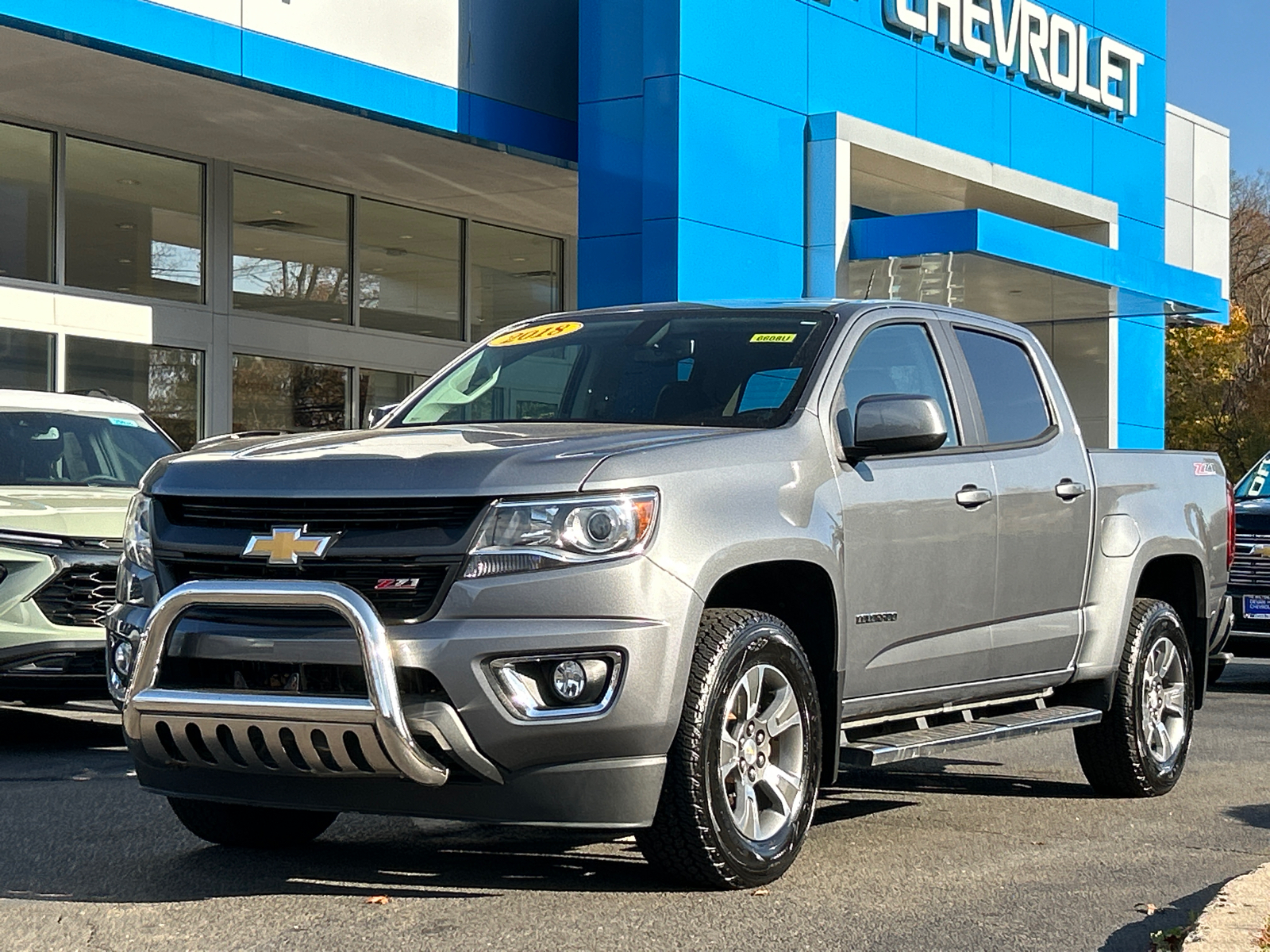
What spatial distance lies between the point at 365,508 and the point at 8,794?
336cm

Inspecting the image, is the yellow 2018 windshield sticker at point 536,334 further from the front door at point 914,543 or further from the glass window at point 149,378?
the glass window at point 149,378

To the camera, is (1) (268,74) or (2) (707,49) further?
(2) (707,49)

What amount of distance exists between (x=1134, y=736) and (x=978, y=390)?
5.54 feet

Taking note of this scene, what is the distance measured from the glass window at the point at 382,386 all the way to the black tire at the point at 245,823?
17.2m

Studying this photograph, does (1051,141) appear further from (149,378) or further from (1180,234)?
(149,378)

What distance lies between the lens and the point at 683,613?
Answer: 5395 mm

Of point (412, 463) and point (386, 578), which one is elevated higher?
point (412, 463)

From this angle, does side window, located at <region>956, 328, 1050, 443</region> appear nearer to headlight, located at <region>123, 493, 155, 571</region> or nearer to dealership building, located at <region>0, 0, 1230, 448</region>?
headlight, located at <region>123, 493, 155, 571</region>

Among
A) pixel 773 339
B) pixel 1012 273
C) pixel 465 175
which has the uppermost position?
pixel 465 175

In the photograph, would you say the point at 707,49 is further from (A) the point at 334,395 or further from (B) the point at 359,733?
(B) the point at 359,733

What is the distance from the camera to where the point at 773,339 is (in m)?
6.73

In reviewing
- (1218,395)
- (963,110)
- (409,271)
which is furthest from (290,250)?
(1218,395)

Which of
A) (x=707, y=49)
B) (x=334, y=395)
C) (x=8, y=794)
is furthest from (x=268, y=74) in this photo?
(x=8, y=794)

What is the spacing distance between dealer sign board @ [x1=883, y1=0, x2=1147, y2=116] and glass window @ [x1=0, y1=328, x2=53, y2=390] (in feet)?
35.1
